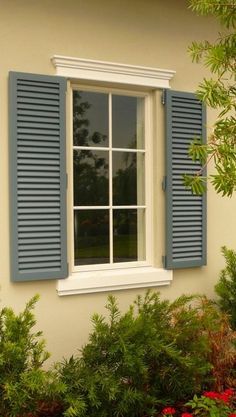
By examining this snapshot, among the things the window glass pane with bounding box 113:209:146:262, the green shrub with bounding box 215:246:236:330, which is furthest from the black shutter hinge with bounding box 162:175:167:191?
the green shrub with bounding box 215:246:236:330

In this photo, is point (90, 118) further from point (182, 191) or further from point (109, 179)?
point (182, 191)

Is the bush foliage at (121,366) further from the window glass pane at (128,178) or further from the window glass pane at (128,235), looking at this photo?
the window glass pane at (128,178)

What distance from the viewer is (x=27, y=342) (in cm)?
341

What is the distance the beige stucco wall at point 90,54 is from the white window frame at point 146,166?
95 mm

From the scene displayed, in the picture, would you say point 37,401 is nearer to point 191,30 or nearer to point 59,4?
point 59,4

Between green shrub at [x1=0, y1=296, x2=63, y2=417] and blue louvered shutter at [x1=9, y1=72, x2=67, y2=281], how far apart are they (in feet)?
2.33

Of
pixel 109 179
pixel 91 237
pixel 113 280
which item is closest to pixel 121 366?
pixel 113 280

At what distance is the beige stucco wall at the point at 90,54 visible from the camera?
13.5 feet

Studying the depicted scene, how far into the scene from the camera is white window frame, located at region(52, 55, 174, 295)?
4324 mm

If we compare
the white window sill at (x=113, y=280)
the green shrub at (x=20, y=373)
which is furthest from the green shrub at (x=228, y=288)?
the green shrub at (x=20, y=373)

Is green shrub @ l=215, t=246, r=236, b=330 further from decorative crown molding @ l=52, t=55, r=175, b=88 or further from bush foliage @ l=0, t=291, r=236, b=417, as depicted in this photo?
decorative crown molding @ l=52, t=55, r=175, b=88

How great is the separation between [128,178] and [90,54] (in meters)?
1.13

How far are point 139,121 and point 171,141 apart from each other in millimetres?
359

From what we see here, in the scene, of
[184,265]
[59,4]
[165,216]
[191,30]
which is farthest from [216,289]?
[59,4]
